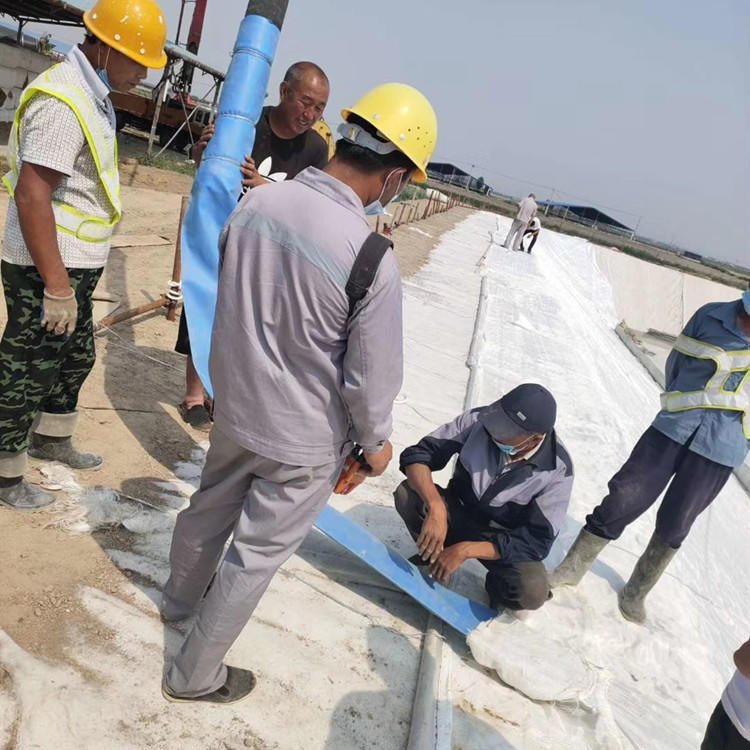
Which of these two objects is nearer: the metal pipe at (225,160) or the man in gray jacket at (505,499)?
the man in gray jacket at (505,499)

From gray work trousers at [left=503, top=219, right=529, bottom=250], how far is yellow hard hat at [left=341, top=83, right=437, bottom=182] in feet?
53.8

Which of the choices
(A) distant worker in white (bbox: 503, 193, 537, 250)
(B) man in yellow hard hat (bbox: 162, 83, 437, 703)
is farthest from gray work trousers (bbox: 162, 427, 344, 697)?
(A) distant worker in white (bbox: 503, 193, 537, 250)

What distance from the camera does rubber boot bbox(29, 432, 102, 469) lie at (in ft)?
9.46

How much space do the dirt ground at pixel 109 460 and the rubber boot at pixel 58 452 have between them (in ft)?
0.18

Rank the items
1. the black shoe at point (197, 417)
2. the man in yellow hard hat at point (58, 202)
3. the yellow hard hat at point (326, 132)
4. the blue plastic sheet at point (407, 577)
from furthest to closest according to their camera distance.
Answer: the yellow hard hat at point (326, 132)
the black shoe at point (197, 417)
the blue plastic sheet at point (407, 577)
the man in yellow hard hat at point (58, 202)

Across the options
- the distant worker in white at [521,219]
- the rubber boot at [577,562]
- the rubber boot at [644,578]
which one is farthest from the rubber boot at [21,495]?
the distant worker in white at [521,219]

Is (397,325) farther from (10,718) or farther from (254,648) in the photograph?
(10,718)

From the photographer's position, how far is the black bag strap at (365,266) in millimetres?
1525

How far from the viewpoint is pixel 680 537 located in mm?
3080

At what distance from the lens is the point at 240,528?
1796 mm

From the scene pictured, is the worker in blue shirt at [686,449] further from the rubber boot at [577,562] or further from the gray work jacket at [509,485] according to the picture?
the gray work jacket at [509,485]

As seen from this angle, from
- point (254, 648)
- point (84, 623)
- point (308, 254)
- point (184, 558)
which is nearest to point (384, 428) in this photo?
point (308, 254)

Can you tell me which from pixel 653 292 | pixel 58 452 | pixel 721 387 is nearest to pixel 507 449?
pixel 721 387

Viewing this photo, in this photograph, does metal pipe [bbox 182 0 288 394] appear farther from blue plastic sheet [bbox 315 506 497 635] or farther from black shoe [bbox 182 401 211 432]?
blue plastic sheet [bbox 315 506 497 635]
